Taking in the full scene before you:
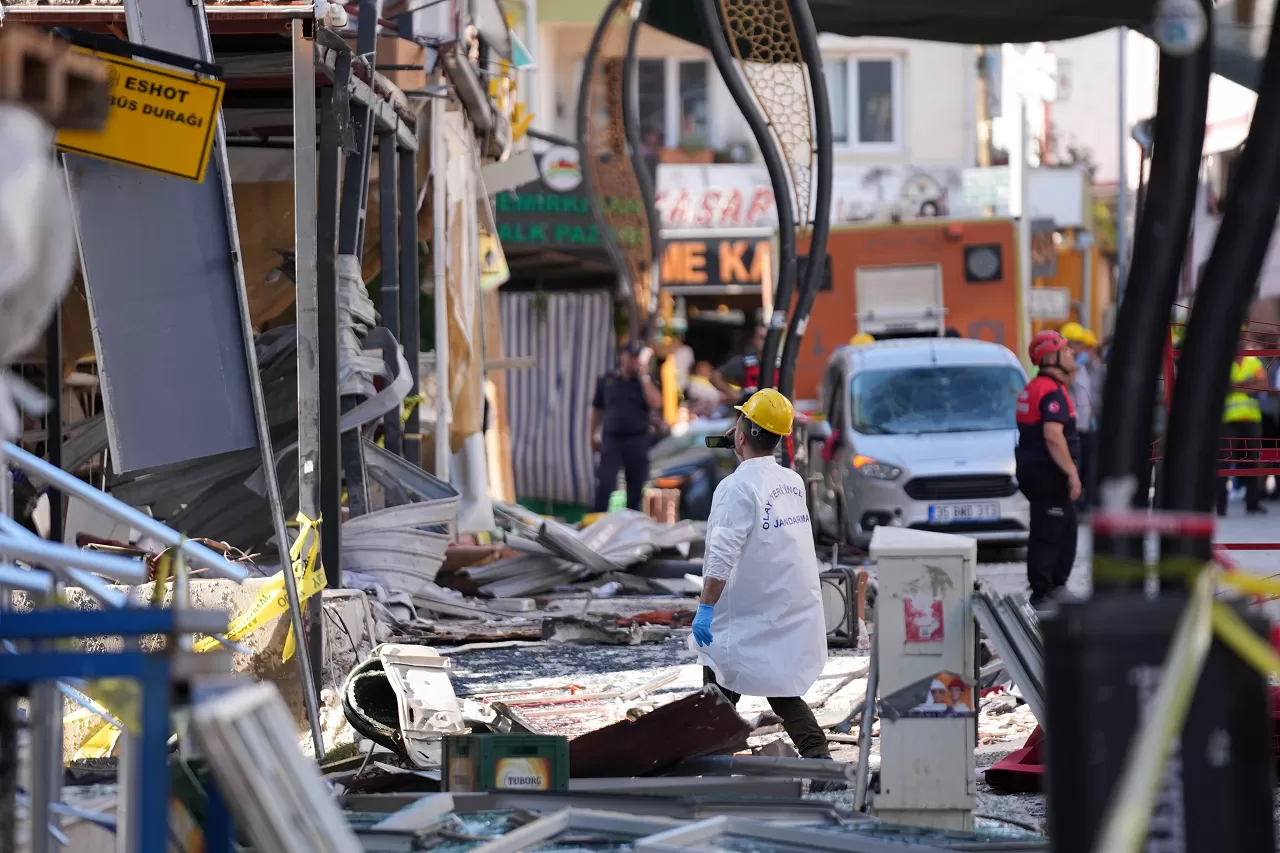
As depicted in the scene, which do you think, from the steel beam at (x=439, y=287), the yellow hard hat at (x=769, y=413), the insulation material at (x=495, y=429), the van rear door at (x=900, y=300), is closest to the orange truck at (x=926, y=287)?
the van rear door at (x=900, y=300)

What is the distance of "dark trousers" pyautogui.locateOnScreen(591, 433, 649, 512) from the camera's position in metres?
18.7

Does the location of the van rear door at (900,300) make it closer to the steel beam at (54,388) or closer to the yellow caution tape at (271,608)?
the steel beam at (54,388)

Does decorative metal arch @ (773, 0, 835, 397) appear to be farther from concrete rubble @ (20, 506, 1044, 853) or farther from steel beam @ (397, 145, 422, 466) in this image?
steel beam @ (397, 145, 422, 466)

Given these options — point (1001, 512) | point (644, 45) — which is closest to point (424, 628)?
point (1001, 512)

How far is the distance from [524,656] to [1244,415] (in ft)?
43.0

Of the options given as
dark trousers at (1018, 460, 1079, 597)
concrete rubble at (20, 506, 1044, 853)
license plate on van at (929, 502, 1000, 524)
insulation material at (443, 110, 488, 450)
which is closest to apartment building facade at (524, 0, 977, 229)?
license plate on van at (929, 502, 1000, 524)

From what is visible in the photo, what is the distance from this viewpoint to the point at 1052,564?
12.0 metres

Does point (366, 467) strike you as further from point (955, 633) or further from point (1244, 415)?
point (1244, 415)

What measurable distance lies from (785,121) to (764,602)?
4755 millimetres

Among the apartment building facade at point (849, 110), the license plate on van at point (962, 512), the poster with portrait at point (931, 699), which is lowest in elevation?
the license plate on van at point (962, 512)

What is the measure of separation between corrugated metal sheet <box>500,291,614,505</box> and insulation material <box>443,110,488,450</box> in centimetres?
709

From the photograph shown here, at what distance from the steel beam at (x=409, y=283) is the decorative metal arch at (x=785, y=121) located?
2.56m

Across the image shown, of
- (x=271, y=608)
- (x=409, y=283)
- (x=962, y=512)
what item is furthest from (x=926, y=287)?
(x=271, y=608)

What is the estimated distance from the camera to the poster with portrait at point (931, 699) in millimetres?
5312
